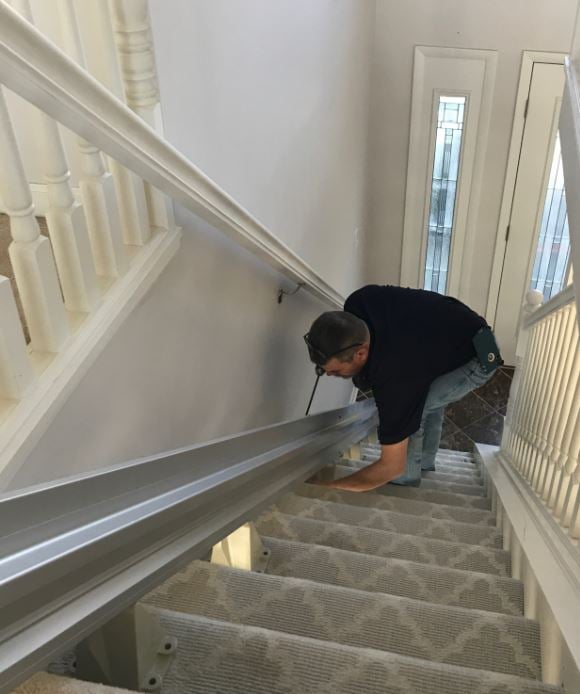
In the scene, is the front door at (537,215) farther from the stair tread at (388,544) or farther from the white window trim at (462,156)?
the stair tread at (388,544)

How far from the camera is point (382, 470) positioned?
2.38 meters

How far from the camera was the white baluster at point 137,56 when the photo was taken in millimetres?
1198

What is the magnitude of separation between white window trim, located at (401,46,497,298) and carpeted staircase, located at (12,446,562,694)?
2.95 metres

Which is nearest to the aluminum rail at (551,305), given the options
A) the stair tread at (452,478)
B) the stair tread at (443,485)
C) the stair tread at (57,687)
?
the stair tread at (443,485)

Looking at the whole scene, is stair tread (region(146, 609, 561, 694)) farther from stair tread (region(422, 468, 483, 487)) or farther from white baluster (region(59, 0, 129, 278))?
stair tread (region(422, 468, 483, 487))

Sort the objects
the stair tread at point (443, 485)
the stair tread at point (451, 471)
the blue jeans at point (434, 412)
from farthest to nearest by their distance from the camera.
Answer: the stair tread at point (451, 471)
the stair tread at point (443, 485)
the blue jeans at point (434, 412)

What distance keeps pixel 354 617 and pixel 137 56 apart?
1356 millimetres

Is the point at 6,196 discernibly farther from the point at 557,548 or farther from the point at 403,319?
the point at 403,319

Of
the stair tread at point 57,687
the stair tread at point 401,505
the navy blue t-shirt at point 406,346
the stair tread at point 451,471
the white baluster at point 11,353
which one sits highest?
the white baluster at point 11,353

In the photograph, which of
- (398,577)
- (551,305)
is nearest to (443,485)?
(551,305)

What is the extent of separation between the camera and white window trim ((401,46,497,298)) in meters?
4.13

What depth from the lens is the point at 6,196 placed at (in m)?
0.99

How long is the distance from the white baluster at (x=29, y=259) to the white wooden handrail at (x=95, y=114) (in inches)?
4.3

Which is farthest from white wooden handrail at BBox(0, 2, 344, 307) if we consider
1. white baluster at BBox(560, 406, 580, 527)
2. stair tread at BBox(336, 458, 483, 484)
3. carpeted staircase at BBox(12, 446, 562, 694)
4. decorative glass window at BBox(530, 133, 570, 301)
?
decorative glass window at BBox(530, 133, 570, 301)
